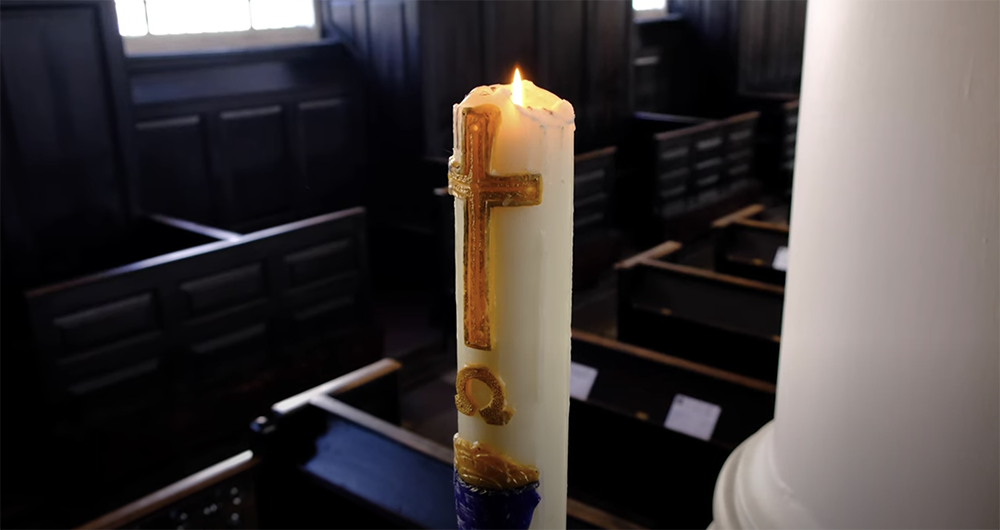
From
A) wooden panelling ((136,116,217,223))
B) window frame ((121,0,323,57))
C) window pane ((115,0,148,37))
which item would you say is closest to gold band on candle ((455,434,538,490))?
window frame ((121,0,323,57))

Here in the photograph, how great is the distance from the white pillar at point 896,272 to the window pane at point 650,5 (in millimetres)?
8764

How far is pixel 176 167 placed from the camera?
5629mm

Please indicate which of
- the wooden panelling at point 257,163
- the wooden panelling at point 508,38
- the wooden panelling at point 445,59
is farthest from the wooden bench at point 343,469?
the wooden panelling at point 508,38

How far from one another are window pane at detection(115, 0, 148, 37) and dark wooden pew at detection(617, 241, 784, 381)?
354 centimetres

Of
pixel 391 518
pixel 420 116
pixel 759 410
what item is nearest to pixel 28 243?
pixel 420 116

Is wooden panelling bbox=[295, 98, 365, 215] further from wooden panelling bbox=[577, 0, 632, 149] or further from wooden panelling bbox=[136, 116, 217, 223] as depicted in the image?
wooden panelling bbox=[577, 0, 632, 149]

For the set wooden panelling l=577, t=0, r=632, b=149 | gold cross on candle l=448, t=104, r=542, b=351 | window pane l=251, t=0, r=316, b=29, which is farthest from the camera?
wooden panelling l=577, t=0, r=632, b=149

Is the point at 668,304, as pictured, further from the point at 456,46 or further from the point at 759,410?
the point at 456,46

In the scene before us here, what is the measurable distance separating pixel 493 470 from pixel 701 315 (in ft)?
10.5

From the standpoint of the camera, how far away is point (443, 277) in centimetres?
568

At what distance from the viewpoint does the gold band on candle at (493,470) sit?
0.77 metres

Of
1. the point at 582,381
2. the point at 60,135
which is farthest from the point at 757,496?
the point at 60,135

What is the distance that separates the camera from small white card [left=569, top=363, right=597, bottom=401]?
3187 mm

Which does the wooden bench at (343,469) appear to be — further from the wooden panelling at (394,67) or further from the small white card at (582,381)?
the wooden panelling at (394,67)
